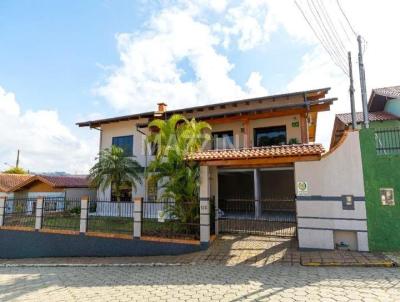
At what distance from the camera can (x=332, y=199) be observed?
8102 millimetres

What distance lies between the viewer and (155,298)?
17.6 ft

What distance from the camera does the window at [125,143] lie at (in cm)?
1747

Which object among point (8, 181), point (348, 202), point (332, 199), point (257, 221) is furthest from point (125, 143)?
point (8, 181)

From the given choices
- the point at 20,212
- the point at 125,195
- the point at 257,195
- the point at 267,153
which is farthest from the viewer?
the point at 125,195

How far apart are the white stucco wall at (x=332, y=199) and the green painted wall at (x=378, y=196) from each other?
166mm

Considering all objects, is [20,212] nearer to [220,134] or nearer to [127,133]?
[127,133]

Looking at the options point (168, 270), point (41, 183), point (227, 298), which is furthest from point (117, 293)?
point (41, 183)

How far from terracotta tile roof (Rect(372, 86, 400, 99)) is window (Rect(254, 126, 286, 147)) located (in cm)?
873

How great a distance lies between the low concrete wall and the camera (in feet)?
30.6

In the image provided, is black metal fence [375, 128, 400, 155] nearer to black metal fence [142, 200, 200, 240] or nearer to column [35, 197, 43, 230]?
black metal fence [142, 200, 200, 240]

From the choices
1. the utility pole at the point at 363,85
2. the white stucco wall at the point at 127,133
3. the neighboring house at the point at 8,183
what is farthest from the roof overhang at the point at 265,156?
the neighboring house at the point at 8,183

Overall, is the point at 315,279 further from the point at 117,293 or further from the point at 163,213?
the point at 163,213

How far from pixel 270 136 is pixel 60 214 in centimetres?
1125

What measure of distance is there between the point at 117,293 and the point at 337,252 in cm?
611
